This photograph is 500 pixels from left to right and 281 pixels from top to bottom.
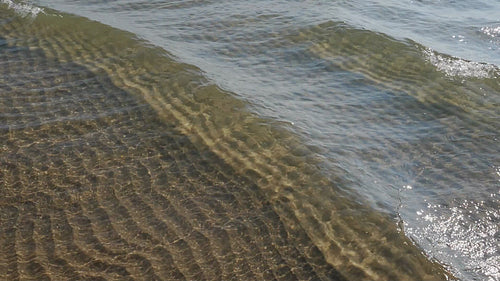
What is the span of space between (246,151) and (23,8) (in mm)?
8522

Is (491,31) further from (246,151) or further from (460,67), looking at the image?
(246,151)

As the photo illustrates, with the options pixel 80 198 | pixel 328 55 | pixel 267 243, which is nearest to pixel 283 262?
pixel 267 243

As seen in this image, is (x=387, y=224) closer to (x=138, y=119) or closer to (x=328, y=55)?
(x=138, y=119)

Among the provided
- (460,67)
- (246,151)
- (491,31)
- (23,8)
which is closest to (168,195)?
(246,151)

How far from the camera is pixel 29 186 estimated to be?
219 inches

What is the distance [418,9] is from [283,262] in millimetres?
10695

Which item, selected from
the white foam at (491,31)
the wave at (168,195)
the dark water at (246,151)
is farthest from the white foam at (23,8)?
the white foam at (491,31)

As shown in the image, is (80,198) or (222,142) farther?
(222,142)

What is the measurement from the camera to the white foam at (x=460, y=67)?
930cm

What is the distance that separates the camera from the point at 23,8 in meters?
12.1

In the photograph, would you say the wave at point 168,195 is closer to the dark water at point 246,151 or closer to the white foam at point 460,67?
the dark water at point 246,151

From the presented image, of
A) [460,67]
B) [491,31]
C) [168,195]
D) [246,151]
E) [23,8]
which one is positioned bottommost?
[168,195]

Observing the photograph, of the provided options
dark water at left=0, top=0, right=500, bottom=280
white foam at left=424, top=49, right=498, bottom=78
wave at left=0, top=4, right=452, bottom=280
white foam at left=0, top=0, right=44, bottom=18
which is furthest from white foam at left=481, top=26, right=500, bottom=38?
white foam at left=0, top=0, right=44, bottom=18

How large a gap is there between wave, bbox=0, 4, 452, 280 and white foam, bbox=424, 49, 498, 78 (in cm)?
432
